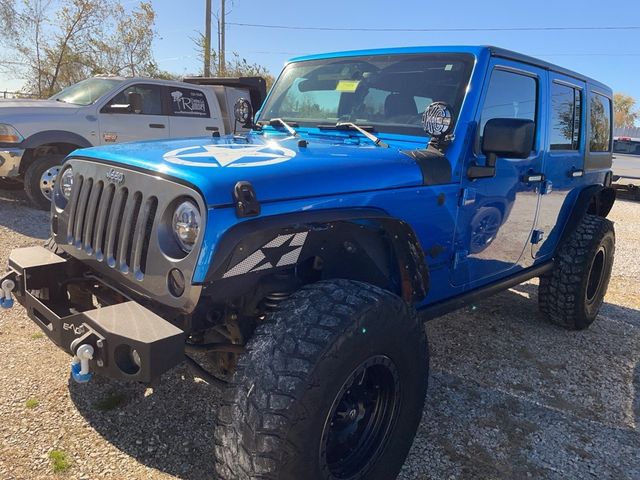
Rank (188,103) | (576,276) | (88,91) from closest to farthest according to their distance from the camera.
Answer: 1. (576,276)
2. (88,91)
3. (188,103)

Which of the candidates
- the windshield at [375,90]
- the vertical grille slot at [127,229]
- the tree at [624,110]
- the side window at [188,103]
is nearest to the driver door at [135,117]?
the side window at [188,103]

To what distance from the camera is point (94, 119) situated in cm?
760

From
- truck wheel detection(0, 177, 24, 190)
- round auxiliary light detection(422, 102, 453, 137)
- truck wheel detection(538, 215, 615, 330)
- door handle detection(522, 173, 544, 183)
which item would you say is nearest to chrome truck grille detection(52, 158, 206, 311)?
round auxiliary light detection(422, 102, 453, 137)

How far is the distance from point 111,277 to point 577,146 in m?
3.66

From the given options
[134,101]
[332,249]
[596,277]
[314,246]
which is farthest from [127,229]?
[134,101]

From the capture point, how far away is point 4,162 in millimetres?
6867

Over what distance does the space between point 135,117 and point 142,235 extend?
6.57m

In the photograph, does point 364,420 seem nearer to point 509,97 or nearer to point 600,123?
point 509,97

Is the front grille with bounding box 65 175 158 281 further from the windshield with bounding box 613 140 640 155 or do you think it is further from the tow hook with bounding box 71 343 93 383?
the windshield with bounding box 613 140 640 155

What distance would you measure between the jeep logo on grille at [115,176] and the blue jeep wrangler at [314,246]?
0.6 inches

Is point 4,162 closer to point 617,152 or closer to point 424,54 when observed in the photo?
point 424,54

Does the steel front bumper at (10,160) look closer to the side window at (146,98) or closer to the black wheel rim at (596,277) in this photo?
the side window at (146,98)

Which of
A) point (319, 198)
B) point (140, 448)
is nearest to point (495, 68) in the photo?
point (319, 198)

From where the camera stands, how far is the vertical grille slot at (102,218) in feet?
7.49
